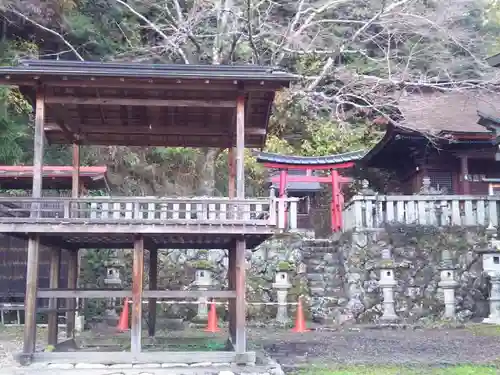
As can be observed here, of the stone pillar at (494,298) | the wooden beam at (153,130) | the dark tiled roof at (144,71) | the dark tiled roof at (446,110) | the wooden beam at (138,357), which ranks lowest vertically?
the wooden beam at (138,357)

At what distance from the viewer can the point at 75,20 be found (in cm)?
2212

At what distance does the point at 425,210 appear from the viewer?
16.8 metres

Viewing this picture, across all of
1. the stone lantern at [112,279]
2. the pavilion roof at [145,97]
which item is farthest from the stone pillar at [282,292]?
the pavilion roof at [145,97]

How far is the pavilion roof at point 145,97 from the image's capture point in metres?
9.71

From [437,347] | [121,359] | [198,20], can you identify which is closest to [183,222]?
[121,359]

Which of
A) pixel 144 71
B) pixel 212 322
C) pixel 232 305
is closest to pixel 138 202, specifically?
pixel 144 71

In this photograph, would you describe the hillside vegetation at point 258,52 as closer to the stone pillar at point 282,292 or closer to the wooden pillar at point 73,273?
the stone pillar at point 282,292

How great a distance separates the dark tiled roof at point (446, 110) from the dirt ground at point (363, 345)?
20.8 ft

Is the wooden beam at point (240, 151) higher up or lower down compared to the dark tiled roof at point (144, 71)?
lower down

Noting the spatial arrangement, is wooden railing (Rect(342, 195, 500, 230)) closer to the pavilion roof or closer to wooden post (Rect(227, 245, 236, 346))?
the pavilion roof

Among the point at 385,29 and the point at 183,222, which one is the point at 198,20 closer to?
the point at 385,29

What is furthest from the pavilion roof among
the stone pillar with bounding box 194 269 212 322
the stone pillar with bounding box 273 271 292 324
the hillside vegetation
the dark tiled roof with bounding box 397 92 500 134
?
the dark tiled roof with bounding box 397 92 500 134

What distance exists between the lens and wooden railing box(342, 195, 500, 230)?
655 inches

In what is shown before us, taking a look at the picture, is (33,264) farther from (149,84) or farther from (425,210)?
(425,210)
